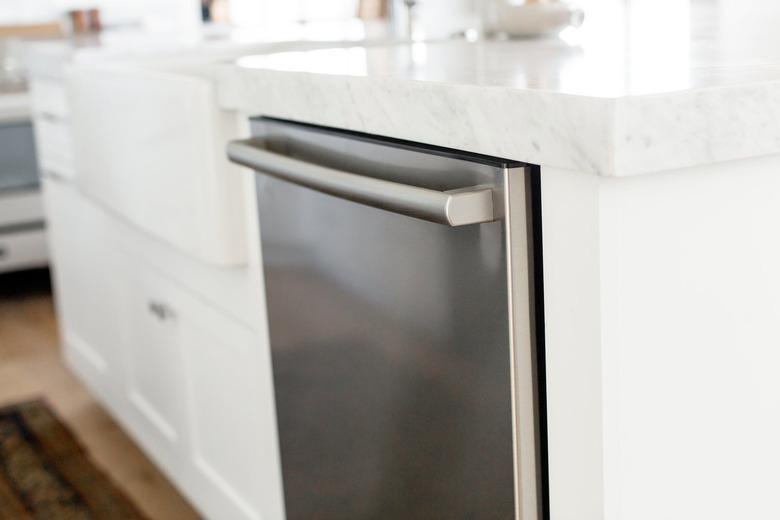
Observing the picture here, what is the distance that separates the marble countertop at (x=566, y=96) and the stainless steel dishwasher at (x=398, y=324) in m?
0.03

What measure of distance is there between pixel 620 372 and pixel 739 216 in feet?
0.50

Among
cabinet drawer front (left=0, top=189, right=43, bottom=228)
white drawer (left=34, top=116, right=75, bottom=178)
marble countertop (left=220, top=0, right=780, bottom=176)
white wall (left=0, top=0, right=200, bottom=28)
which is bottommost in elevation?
cabinet drawer front (left=0, top=189, right=43, bottom=228)

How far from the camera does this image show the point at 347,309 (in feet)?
3.50

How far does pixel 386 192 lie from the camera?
2.89 ft

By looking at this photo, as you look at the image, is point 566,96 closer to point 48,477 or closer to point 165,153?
point 165,153

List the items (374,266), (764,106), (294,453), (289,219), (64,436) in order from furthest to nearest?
(64,436), (294,453), (289,219), (374,266), (764,106)

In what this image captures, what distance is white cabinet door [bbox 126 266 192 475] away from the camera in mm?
1800

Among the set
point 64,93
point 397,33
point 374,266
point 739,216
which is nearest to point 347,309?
point 374,266

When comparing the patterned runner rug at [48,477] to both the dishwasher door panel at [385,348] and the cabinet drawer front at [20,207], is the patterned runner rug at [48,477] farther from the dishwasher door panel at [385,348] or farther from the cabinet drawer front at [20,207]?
the cabinet drawer front at [20,207]

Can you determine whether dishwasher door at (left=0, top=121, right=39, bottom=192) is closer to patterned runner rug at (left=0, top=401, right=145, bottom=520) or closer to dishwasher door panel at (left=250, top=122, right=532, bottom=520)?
patterned runner rug at (left=0, top=401, right=145, bottom=520)

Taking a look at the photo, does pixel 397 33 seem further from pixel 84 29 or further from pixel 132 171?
pixel 84 29

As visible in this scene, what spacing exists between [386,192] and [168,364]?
109cm

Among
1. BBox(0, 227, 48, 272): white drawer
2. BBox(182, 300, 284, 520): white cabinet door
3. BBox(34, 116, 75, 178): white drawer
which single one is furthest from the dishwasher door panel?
BBox(0, 227, 48, 272): white drawer

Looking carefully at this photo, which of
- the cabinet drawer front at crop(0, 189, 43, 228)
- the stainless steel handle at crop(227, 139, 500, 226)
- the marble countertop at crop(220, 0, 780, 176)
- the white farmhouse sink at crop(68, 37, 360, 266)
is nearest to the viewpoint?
the marble countertop at crop(220, 0, 780, 176)
